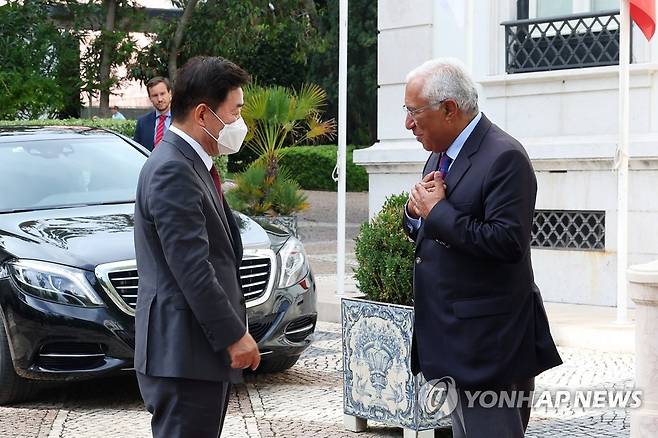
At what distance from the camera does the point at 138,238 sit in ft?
13.9

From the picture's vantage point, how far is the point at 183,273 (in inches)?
157

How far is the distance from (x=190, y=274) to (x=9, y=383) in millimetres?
3808

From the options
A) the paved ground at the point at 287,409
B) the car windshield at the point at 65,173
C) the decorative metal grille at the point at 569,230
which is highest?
the car windshield at the point at 65,173

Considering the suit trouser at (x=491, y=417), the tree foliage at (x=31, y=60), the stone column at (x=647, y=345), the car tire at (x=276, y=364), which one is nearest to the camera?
the suit trouser at (x=491, y=417)

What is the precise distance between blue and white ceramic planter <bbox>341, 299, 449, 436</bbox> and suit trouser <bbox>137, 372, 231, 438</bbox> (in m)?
2.07

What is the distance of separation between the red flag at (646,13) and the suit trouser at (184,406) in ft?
22.8

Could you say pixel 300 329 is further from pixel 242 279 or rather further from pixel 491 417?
pixel 491 417

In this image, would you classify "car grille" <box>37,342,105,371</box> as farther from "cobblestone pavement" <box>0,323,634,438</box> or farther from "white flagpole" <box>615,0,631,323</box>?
"white flagpole" <box>615,0,631,323</box>

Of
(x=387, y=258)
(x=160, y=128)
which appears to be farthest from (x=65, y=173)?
(x=387, y=258)

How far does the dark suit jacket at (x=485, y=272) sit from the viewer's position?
400 cm

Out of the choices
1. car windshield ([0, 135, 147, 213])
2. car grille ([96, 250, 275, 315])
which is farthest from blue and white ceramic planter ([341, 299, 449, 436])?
car windshield ([0, 135, 147, 213])

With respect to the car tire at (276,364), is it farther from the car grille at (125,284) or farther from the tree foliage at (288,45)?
the tree foliage at (288,45)

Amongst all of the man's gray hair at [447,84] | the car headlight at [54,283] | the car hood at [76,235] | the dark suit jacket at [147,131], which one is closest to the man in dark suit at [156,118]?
the dark suit jacket at [147,131]

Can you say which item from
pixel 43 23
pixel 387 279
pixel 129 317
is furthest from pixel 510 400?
pixel 43 23
